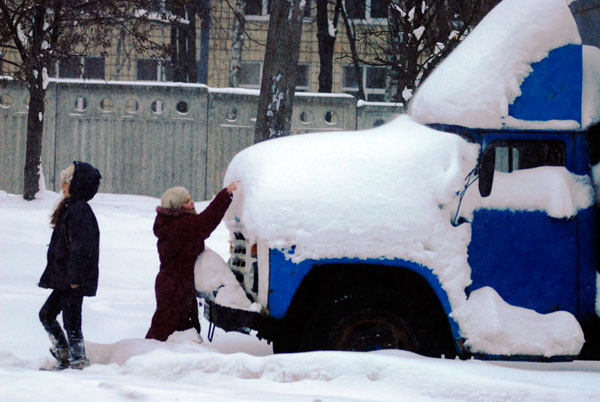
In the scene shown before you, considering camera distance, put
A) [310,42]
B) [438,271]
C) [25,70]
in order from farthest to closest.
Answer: [310,42] < [25,70] < [438,271]

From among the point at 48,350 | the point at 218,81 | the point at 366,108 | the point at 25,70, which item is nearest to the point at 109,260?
the point at 48,350

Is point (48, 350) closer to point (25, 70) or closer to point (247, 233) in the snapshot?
point (247, 233)

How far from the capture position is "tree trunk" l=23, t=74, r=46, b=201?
587 inches

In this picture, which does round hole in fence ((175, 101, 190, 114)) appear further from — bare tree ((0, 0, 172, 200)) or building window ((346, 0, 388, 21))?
building window ((346, 0, 388, 21))

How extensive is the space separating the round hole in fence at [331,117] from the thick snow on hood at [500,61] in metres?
11.1

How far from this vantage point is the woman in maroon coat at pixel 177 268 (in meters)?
6.47

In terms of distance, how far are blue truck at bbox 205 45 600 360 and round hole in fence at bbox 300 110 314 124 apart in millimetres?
11434

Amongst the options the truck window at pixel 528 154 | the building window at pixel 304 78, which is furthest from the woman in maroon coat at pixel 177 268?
the building window at pixel 304 78

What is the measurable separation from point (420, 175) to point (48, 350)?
130 inches

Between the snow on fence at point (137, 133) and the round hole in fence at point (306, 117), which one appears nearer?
the snow on fence at point (137, 133)

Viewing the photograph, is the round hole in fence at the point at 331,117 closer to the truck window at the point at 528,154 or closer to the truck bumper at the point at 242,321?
the truck window at the point at 528,154

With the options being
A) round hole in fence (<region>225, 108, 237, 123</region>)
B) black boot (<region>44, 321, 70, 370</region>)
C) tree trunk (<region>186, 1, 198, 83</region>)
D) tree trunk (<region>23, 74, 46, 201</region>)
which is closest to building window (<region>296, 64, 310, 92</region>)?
tree trunk (<region>186, 1, 198, 83</region>)

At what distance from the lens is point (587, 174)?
5.89m

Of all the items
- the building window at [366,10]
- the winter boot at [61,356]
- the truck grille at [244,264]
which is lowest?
the winter boot at [61,356]
